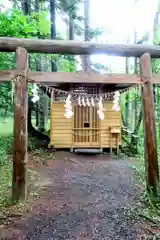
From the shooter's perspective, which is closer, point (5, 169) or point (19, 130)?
point (19, 130)

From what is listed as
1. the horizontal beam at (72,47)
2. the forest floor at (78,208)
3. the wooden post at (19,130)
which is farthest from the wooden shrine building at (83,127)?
the wooden post at (19,130)

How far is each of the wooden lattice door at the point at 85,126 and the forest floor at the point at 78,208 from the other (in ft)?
9.39

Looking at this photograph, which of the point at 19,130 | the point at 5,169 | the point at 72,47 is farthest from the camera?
the point at 5,169

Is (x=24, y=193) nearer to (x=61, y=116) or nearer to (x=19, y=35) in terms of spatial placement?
(x=19, y=35)

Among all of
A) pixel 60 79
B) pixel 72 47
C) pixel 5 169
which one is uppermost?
pixel 72 47

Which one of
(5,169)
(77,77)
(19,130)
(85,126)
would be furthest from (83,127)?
(19,130)

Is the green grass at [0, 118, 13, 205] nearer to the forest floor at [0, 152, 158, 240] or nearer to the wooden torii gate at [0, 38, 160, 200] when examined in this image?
the forest floor at [0, 152, 158, 240]

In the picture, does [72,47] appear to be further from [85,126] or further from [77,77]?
[85,126]

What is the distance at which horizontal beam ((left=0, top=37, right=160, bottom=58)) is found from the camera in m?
5.53

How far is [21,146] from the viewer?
216 inches

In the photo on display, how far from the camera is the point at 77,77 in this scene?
564cm

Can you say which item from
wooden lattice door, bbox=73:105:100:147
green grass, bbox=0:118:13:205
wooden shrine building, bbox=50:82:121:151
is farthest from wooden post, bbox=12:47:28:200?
wooden lattice door, bbox=73:105:100:147

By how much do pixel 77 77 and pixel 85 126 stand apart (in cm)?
671

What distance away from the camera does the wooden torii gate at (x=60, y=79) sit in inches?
216
